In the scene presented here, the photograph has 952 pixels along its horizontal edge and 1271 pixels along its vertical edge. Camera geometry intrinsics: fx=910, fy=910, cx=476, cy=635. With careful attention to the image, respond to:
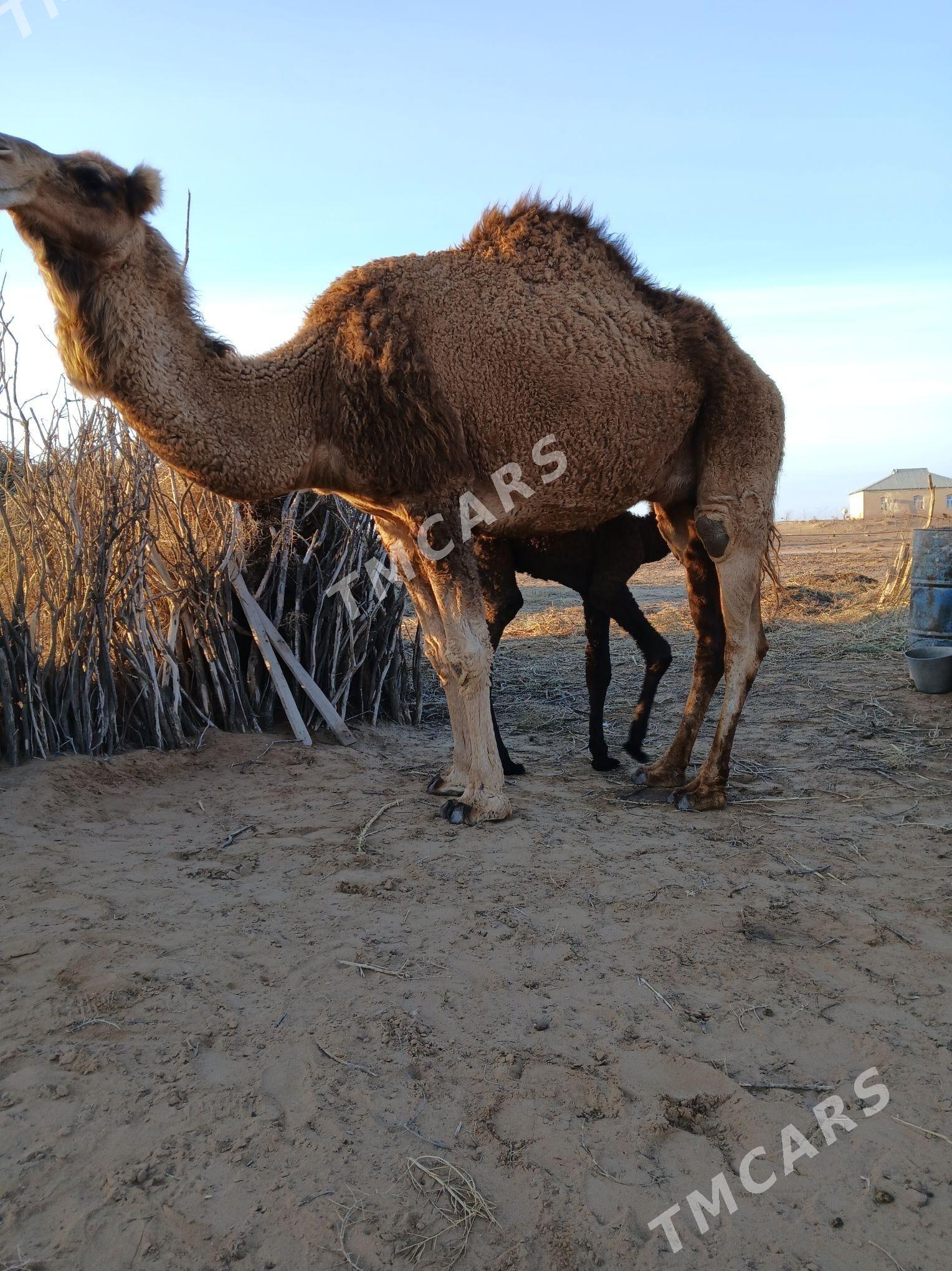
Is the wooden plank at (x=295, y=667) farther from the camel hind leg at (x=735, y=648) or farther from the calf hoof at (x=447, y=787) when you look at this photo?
the camel hind leg at (x=735, y=648)

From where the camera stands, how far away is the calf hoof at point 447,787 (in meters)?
4.71

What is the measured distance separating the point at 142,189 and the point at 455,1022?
3.29 m

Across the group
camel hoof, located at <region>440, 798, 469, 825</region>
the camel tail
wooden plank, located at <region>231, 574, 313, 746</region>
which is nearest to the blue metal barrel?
the camel tail

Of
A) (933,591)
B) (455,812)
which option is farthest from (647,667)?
(933,591)

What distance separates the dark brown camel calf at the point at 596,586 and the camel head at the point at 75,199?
95.2 inches

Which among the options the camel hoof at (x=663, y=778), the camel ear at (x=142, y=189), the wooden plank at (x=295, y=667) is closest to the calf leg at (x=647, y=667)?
the camel hoof at (x=663, y=778)

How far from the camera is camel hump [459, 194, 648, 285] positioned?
445 centimetres

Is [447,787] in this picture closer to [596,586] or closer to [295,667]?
[295,667]

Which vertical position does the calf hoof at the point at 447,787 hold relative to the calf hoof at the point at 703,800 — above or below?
above

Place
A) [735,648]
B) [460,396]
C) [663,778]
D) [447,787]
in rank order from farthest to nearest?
[663,778] → [735,648] → [447,787] → [460,396]

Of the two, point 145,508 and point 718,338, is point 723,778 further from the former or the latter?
point 145,508

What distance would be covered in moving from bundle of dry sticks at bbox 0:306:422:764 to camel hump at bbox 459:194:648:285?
2054 mm

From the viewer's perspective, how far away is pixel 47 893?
3.26 metres

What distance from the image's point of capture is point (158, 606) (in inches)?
210
